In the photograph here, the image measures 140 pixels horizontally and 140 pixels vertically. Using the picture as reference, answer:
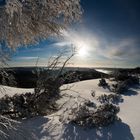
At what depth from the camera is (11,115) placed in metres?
7.54

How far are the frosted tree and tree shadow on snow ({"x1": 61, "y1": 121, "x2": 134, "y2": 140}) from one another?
7.32 ft

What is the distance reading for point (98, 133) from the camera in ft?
22.5

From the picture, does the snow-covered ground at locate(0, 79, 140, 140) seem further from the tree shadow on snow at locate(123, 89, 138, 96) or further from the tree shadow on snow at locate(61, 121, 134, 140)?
the tree shadow on snow at locate(123, 89, 138, 96)

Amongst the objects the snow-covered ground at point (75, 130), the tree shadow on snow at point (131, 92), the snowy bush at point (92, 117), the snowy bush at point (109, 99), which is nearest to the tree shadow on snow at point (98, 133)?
the snow-covered ground at point (75, 130)

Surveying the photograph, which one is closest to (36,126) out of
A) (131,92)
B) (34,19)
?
(34,19)

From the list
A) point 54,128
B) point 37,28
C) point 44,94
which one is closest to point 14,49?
point 37,28

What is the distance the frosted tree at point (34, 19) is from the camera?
Answer: 4.87 m

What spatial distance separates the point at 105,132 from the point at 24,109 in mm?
2087

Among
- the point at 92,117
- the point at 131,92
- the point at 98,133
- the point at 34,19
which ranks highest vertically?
the point at 34,19

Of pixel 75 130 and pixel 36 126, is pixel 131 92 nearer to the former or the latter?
pixel 75 130

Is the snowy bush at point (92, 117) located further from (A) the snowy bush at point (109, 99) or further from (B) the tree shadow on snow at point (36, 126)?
(A) the snowy bush at point (109, 99)

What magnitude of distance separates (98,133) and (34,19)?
119 inches

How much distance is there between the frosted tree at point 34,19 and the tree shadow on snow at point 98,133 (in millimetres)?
2232

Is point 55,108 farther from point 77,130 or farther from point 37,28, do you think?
point 37,28
